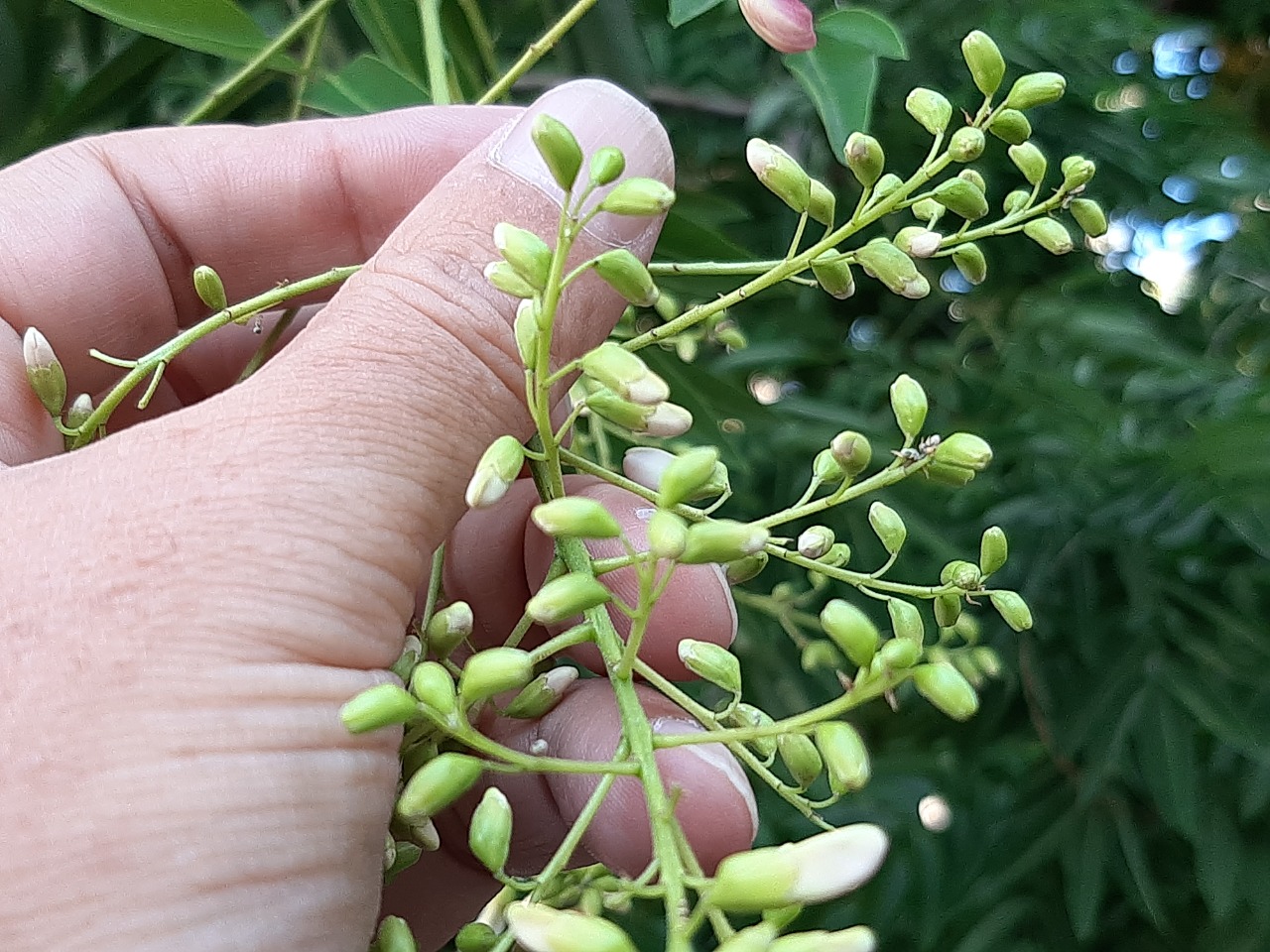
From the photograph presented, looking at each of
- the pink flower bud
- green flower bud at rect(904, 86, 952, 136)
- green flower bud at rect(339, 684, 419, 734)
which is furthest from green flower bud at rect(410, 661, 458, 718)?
the pink flower bud

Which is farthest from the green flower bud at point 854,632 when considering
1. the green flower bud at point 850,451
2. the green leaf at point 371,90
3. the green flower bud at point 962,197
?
the green leaf at point 371,90

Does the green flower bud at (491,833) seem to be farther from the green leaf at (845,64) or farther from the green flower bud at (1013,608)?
the green leaf at (845,64)

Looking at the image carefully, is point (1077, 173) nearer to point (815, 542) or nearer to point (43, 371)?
point (815, 542)

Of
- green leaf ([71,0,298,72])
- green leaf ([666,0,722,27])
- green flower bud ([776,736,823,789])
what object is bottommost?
green flower bud ([776,736,823,789])

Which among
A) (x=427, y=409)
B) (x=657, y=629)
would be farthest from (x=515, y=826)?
(x=427, y=409)

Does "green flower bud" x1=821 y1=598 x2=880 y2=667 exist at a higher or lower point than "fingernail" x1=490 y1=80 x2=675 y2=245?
lower

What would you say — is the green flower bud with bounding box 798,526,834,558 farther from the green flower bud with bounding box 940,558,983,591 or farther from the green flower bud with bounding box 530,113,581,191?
the green flower bud with bounding box 530,113,581,191
